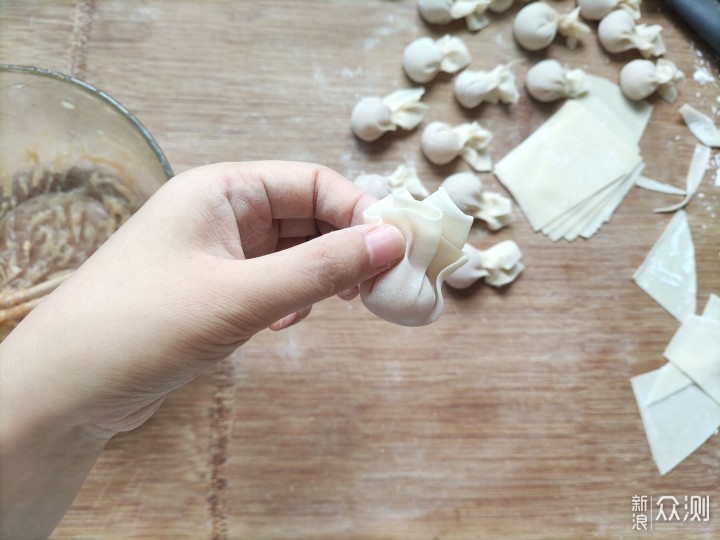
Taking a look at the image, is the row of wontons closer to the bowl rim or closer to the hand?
the bowl rim

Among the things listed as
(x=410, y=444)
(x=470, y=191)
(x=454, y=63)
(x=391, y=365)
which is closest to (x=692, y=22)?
(x=454, y=63)

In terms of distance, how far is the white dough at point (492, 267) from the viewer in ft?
3.95

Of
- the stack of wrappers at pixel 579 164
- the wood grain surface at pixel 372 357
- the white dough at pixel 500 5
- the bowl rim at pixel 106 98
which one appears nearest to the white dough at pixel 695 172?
the wood grain surface at pixel 372 357

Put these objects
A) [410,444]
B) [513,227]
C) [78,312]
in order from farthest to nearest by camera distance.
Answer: [513,227], [410,444], [78,312]

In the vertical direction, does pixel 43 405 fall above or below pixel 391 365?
above

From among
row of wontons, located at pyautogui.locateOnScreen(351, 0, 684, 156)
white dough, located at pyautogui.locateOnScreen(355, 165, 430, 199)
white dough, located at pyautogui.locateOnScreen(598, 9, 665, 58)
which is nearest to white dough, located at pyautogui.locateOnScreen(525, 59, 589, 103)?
row of wontons, located at pyautogui.locateOnScreen(351, 0, 684, 156)

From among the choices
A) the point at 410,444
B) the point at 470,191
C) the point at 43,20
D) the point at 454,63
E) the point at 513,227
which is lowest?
the point at 410,444

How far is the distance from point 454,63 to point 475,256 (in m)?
0.48

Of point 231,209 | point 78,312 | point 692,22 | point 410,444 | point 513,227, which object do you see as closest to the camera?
point 78,312

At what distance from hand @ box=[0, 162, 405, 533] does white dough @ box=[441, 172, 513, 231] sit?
50 centimetres

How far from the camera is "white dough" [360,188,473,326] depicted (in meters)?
0.79

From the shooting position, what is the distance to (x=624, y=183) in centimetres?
133

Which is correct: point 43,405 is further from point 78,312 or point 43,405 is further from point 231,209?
point 231,209

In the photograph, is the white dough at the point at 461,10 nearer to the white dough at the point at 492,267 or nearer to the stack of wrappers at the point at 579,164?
the stack of wrappers at the point at 579,164
